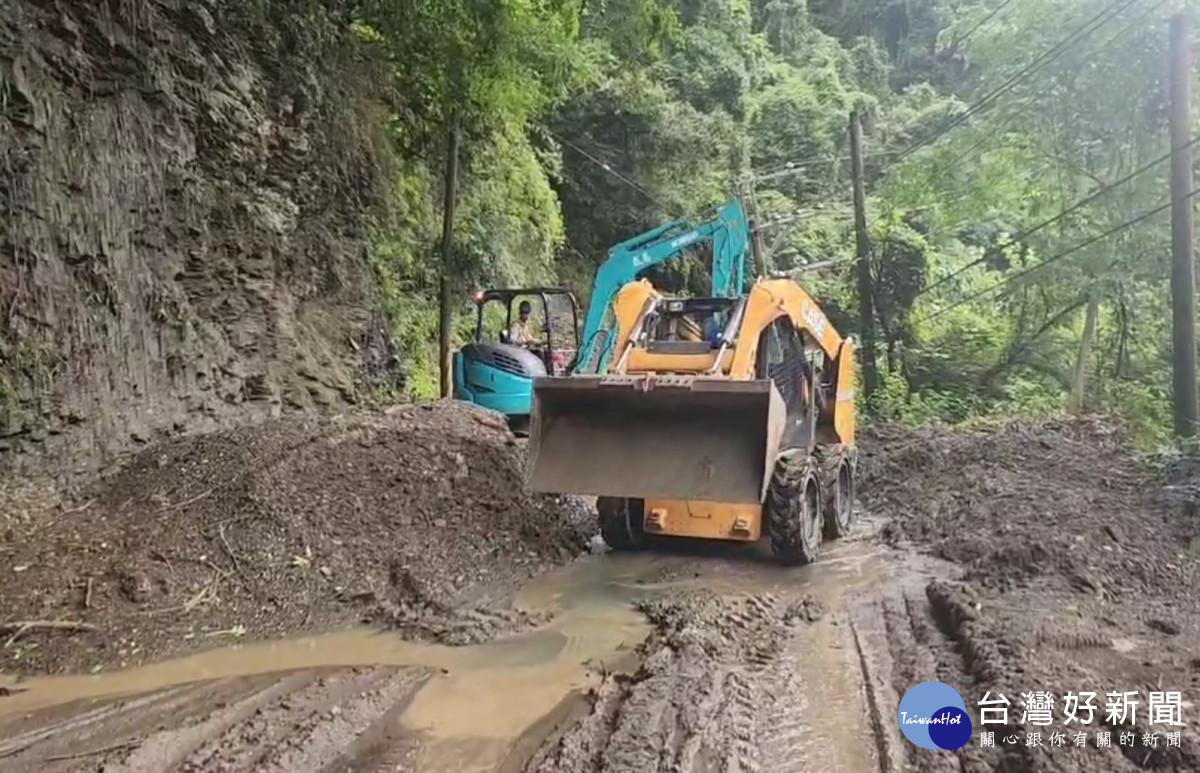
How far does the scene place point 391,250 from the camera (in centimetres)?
1432

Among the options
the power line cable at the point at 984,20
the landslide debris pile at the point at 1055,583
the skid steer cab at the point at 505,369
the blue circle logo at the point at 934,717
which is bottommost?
the blue circle logo at the point at 934,717

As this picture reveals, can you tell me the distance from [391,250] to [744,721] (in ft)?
36.8

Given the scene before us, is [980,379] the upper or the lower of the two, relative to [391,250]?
lower

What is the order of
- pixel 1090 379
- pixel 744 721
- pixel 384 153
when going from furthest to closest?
1. pixel 1090 379
2. pixel 384 153
3. pixel 744 721

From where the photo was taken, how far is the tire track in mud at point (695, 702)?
3.99 m

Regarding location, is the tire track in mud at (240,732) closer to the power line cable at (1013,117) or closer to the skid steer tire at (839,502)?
the skid steer tire at (839,502)

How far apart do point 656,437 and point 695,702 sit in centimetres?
299

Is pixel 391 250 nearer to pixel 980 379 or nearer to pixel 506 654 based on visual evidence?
pixel 506 654

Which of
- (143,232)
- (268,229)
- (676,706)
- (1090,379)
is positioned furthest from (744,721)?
(1090,379)

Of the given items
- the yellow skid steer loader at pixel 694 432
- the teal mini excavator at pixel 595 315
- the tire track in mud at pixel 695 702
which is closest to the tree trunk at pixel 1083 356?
the teal mini excavator at pixel 595 315

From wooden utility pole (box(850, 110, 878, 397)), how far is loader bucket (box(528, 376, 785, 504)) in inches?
458

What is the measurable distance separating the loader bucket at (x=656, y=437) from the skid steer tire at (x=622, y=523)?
0.78 meters

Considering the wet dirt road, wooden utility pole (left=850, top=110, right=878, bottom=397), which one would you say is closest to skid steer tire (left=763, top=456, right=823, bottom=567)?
the wet dirt road

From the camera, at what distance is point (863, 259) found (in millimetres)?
18203
